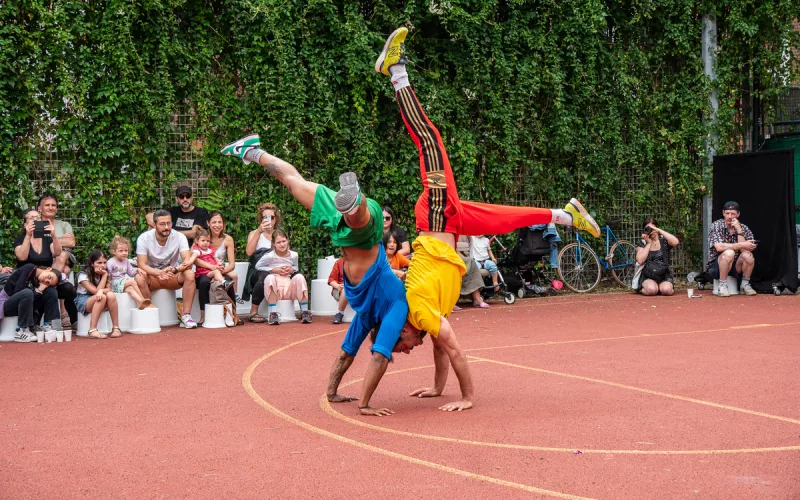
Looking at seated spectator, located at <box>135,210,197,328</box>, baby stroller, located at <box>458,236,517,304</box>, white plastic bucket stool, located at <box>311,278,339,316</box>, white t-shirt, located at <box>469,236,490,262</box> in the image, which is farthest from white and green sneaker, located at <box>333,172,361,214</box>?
white t-shirt, located at <box>469,236,490,262</box>

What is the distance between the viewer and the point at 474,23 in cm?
1315

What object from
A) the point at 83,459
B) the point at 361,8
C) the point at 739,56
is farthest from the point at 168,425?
the point at 739,56

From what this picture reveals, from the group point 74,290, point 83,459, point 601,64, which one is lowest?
point 83,459

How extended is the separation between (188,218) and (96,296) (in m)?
2.05

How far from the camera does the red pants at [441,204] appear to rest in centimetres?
626

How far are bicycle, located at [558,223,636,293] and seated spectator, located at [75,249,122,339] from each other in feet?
22.5

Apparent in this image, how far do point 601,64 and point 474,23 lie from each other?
262 cm

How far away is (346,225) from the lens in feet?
19.1

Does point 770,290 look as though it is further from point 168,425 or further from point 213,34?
point 168,425

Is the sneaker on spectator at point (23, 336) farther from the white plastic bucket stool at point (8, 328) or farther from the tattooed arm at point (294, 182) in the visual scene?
the tattooed arm at point (294, 182)

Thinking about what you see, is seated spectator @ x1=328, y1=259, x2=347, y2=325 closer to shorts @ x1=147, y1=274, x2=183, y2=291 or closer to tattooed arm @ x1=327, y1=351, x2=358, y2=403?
shorts @ x1=147, y1=274, x2=183, y2=291

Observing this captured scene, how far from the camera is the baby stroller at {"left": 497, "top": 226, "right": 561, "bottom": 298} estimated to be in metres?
12.9

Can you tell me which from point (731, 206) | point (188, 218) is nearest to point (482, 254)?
point (731, 206)

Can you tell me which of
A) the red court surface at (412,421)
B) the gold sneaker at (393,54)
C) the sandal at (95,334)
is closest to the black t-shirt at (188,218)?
the sandal at (95,334)
